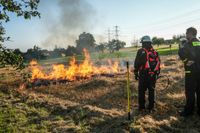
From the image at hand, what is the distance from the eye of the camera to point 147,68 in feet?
33.6

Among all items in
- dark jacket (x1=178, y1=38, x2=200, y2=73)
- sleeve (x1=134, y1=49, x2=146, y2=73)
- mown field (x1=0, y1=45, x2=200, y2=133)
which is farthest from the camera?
sleeve (x1=134, y1=49, x2=146, y2=73)

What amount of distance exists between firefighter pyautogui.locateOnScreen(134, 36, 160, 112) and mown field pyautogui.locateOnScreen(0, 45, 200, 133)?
0.72 m

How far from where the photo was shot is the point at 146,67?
10.2m

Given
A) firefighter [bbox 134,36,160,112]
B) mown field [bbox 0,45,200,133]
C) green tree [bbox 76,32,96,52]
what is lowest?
mown field [bbox 0,45,200,133]

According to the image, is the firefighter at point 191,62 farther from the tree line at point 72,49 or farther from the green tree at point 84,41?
the green tree at point 84,41

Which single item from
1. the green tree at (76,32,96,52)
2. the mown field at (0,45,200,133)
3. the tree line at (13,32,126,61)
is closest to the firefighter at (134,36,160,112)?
the mown field at (0,45,200,133)

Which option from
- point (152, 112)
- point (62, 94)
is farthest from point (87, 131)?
point (62, 94)

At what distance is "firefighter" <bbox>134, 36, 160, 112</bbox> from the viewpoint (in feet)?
33.3

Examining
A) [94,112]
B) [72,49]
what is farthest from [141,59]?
[72,49]

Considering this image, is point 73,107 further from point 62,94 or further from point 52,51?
point 52,51

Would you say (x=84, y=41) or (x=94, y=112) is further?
(x=84, y=41)

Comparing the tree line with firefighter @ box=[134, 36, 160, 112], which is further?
the tree line

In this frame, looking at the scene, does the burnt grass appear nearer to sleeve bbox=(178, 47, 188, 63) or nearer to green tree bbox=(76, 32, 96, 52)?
sleeve bbox=(178, 47, 188, 63)

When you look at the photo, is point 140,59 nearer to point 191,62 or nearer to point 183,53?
point 183,53
